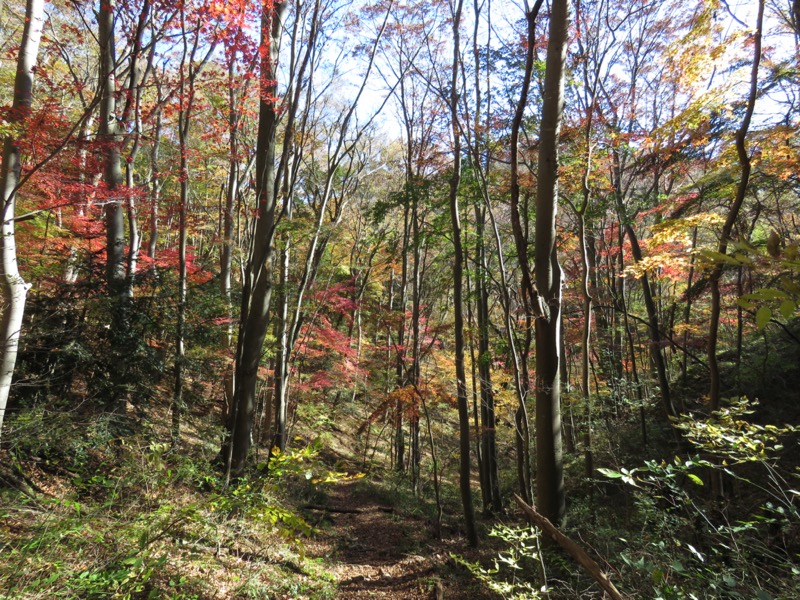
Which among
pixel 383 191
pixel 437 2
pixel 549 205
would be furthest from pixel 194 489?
pixel 383 191

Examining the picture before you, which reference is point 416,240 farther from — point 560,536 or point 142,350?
point 560,536

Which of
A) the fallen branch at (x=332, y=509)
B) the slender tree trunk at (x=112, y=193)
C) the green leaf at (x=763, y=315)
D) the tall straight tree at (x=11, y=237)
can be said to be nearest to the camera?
the green leaf at (x=763, y=315)

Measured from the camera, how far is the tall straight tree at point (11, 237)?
361 cm

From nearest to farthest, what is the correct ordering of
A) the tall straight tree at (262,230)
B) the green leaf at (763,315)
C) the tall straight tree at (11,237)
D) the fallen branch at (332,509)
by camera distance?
the green leaf at (763,315) < the tall straight tree at (11,237) < the tall straight tree at (262,230) < the fallen branch at (332,509)

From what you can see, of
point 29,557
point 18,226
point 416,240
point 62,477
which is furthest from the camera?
point 18,226

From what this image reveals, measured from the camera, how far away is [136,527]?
12.3 feet

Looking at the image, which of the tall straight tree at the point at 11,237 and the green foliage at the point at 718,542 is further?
the tall straight tree at the point at 11,237

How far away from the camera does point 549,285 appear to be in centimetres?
439

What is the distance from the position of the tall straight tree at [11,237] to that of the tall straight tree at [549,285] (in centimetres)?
478

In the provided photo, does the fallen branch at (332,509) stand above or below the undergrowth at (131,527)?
below

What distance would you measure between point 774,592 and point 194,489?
6.31 m

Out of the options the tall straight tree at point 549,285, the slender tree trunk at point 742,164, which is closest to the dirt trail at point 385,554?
the tall straight tree at point 549,285

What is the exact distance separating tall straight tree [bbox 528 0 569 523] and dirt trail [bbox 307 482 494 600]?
7.78ft

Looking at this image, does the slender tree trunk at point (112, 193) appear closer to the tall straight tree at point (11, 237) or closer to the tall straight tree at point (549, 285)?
the tall straight tree at point (11, 237)
